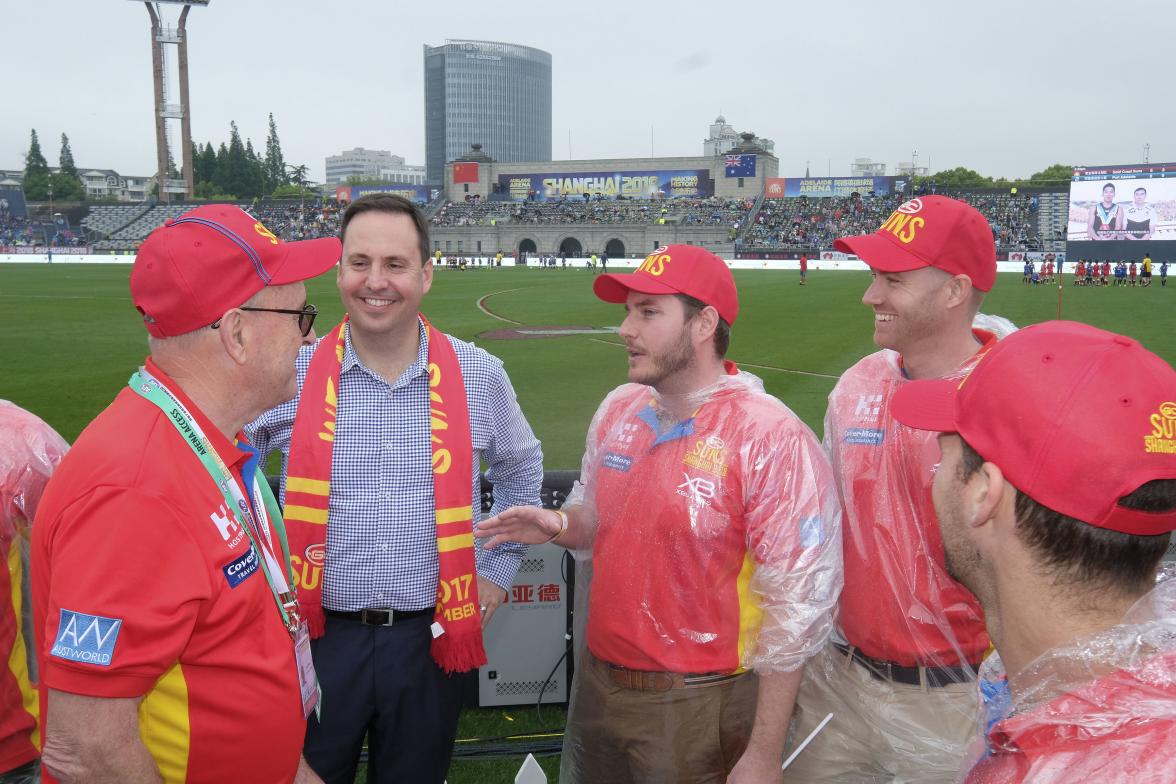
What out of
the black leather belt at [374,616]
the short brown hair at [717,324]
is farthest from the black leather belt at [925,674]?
the black leather belt at [374,616]

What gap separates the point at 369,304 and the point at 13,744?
1.77 m

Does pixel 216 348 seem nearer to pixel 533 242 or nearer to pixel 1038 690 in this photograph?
pixel 1038 690

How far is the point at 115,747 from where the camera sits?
1.78 meters

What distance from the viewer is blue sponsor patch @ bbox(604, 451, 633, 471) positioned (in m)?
3.07

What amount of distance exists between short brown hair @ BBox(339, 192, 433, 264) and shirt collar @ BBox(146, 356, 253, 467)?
1.29 meters

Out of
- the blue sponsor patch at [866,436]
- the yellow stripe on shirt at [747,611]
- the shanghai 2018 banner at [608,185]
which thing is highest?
the shanghai 2018 banner at [608,185]

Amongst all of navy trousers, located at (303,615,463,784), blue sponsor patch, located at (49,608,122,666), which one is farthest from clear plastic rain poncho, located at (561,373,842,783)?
blue sponsor patch, located at (49,608,122,666)

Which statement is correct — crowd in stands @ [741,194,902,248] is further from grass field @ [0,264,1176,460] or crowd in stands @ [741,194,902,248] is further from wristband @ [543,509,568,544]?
wristband @ [543,509,568,544]

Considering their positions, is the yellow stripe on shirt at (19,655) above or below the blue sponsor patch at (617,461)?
below

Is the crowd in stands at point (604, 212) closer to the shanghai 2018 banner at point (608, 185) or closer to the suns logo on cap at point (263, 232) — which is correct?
the shanghai 2018 banner at point (608, 185)

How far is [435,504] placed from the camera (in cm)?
316

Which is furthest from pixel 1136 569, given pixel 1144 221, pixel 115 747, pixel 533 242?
pixel 533 242

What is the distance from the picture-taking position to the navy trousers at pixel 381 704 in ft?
9.83

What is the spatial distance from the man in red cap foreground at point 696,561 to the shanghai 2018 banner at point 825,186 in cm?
7765
